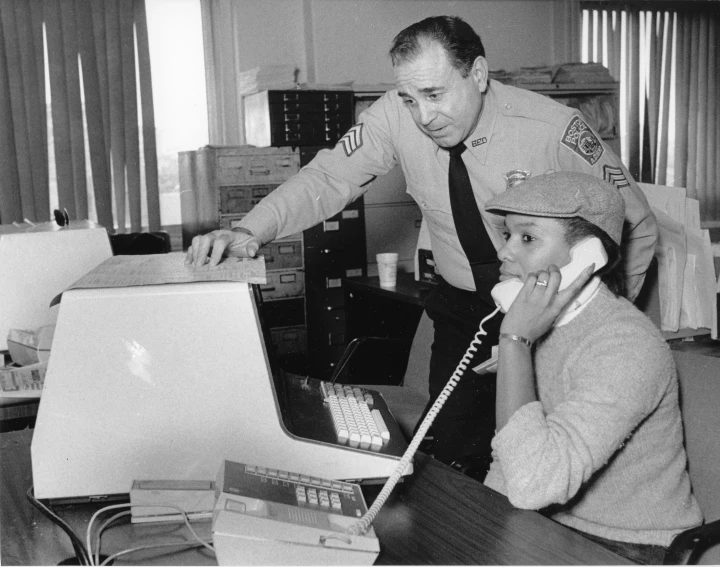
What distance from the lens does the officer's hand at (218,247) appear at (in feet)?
4.61

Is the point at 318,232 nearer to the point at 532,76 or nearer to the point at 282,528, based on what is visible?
the point at 532,76

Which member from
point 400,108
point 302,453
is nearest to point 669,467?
point 302,453

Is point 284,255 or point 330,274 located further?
point 330,274

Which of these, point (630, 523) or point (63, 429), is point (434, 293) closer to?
point (630, 523)

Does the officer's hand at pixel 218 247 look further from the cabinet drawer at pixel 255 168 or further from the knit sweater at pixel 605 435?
the cabinet drawer at pixel 255 168

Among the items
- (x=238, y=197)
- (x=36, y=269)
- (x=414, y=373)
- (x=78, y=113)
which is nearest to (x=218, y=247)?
(x=36, y=269)

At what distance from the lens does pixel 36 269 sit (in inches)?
88.4

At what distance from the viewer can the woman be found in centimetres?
114

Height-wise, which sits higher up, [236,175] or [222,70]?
[222,70]

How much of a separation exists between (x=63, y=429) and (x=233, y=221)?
3.43 meters

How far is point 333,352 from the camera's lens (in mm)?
4785

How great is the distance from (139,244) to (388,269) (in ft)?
4.10

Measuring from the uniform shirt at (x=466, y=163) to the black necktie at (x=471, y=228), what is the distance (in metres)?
0.02

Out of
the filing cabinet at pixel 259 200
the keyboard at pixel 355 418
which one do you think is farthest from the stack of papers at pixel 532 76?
the keyboard at pixel 355 418
